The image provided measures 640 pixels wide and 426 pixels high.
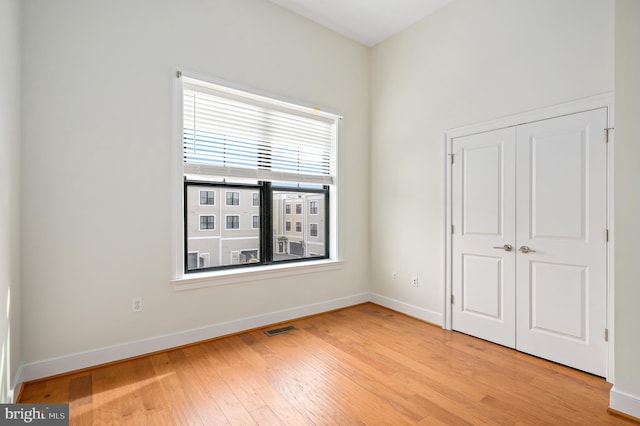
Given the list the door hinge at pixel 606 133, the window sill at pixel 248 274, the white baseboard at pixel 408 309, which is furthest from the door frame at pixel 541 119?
the window sill at pixel 248 274

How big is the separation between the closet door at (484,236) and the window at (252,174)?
158 centimetres

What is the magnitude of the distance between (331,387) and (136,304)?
5.87 ft

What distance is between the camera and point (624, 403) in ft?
6.66

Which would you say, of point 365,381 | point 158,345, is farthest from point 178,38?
point 365,381

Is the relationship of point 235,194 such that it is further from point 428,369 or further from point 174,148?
point 428,369

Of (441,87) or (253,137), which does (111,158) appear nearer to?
(253,137)

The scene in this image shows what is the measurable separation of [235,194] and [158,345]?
5.28 ft

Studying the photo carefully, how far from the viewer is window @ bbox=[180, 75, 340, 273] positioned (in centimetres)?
313

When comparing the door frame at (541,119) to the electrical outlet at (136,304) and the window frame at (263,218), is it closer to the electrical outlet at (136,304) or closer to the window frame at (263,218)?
the window frame at (263,218)

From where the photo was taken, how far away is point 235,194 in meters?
3.46

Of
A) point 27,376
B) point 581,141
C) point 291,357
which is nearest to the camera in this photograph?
point 27,376

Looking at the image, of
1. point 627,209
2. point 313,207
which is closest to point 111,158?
point 313,207

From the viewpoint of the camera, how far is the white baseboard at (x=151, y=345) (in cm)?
237

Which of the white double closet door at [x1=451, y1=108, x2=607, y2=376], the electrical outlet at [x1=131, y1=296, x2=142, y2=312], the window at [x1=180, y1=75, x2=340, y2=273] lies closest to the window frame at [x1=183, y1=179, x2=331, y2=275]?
the window at [x1=180, y1=75, x2=340, y2=273]
